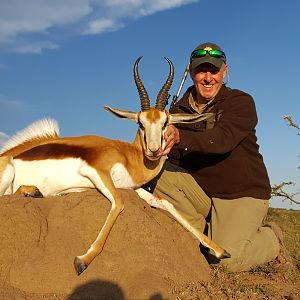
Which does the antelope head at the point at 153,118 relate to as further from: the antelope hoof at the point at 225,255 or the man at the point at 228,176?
the antelope hoof at the point at 225,255

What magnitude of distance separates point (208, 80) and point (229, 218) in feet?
6.44

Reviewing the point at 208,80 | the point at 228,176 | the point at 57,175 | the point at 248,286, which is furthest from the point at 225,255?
the point at 208,80

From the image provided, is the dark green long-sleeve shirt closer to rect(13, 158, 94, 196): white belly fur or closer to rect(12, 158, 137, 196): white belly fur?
rect(12, 158, 137, 196): white belly fur

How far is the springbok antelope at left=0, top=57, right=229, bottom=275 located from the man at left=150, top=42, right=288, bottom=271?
0.58 m

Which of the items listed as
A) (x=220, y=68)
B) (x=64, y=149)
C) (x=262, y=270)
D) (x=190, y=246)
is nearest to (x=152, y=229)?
(x=190, y=246)

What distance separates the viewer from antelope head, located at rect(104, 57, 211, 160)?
5452 mm

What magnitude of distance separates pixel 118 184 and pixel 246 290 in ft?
6.41

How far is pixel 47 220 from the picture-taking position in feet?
16.2

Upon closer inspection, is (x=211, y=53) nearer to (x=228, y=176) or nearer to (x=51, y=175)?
(x=228, y=176)

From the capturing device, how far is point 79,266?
14.5 ft

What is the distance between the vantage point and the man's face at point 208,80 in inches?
257

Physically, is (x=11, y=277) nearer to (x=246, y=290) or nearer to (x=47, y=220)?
(x=47, y=220)

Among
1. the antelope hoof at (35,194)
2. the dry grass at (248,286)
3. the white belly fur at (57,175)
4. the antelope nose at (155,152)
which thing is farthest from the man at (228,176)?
the antelope hoof at (35,194)

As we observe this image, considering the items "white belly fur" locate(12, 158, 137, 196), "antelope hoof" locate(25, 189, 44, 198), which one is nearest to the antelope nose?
"white belly fur" locate(12, 158, 137, 196)
